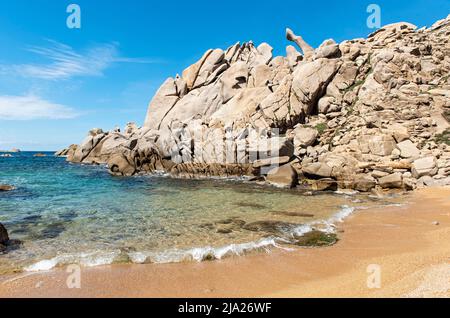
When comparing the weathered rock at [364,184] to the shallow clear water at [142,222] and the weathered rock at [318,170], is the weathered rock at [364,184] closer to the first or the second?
the weathered rock at [318,170]

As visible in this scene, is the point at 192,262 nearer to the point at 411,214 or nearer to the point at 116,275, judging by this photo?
the point at 116,275

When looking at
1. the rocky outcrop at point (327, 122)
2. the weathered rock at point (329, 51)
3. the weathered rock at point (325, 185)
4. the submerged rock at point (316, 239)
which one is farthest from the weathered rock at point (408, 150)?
the submerged rock at point (316, 239)

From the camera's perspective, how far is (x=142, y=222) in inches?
540

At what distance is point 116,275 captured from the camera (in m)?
7.81

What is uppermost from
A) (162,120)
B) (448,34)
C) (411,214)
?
(448,34)

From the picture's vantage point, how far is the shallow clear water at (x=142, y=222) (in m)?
9.44

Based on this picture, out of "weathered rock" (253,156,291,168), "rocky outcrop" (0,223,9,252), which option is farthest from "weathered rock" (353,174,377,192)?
"rocky outcrop" (0,223,9,252)

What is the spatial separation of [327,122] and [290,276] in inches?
1310

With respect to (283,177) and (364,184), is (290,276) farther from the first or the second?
(283,177)

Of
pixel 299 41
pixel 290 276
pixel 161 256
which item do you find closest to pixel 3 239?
pixel 161 256
